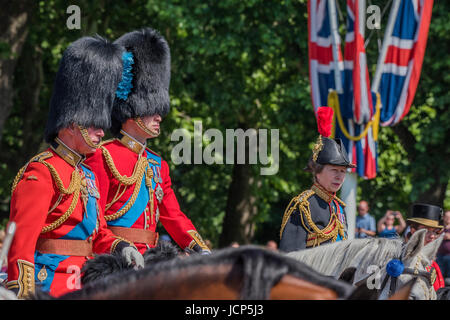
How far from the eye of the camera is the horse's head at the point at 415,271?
3512mm

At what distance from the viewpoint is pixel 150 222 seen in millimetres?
4906

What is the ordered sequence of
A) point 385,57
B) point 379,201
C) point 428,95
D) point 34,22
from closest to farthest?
point 385,57, point 428,95, point 34,22, point 379,201

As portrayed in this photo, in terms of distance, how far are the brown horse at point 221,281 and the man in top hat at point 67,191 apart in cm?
128

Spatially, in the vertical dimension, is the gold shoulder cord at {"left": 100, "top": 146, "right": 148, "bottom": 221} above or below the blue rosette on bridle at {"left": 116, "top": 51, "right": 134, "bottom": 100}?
below

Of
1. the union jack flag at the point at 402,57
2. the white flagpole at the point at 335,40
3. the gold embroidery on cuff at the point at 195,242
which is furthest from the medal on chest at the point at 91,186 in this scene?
the union jack flag at the point at 402,57

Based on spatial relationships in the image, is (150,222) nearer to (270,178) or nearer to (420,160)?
(420,160)

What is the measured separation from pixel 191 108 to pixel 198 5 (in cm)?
270

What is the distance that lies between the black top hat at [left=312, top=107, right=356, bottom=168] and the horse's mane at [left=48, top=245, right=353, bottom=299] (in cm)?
281

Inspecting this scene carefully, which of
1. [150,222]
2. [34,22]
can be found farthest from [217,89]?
[150,222]

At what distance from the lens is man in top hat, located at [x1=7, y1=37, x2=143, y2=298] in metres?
3.43

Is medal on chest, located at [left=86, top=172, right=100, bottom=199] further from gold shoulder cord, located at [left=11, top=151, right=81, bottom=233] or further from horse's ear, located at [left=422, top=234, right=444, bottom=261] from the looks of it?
horse's ear, located at [left=422, top=234, right=444, bottom=261]

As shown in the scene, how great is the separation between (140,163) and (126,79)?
22.9 inches

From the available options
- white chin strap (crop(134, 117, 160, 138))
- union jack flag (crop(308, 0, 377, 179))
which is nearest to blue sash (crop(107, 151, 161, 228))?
white chin strap (crop(134, 117, 160, 138))

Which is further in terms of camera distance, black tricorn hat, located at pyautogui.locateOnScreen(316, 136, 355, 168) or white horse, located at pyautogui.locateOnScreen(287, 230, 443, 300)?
black tricorn hat, located at pyautogui.locateOnScreen(316, 136, 355, 168)
